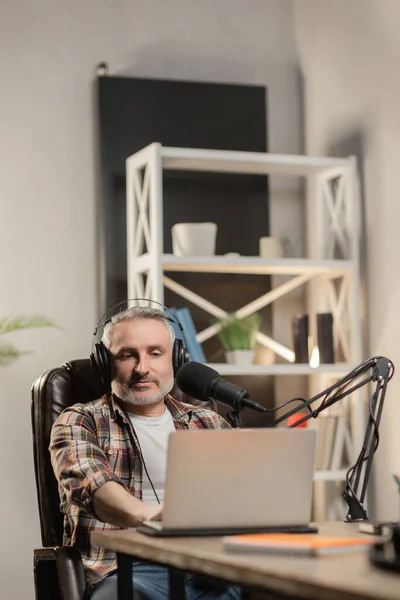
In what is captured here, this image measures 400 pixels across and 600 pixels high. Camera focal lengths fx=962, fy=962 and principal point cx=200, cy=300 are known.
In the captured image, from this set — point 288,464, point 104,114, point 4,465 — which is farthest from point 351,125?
point 288,464

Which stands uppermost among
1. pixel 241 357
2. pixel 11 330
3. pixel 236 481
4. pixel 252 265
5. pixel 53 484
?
pixel 252 265

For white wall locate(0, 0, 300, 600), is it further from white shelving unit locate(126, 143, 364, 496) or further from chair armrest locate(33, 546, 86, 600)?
chair armrest locate(33, 546, 86, 600)

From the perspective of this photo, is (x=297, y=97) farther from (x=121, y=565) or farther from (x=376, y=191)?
(x=121, y=565)

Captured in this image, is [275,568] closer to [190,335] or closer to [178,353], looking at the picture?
[178,353]

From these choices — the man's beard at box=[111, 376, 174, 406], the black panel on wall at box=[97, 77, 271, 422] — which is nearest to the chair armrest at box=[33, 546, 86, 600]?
the man's beard at box=[111, 376, 174, 406]

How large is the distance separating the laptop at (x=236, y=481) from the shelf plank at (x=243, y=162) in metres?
2.28

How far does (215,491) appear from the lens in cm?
146

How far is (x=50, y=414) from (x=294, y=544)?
109 centimetres

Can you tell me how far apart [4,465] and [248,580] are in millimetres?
2650

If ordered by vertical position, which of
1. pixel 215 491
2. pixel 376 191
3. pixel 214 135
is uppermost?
pixel 214 135

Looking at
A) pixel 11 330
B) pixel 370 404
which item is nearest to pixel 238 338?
pixel 11 330

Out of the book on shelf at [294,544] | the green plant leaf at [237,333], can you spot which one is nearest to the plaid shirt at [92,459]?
the book on shelf at [294,544]

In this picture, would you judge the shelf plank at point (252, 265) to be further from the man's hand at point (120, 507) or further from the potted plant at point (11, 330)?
the man's hand at point (120, 507)

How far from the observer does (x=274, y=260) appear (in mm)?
3697
